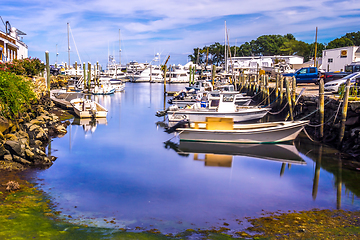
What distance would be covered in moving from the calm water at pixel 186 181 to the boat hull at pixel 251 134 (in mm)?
418

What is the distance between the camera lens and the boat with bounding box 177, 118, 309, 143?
17.1 metres

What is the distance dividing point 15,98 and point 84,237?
31.5 ft

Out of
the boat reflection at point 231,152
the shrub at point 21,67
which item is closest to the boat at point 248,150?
the boat reflection at point 231,152

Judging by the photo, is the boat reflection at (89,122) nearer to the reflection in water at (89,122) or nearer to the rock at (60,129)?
the reflection in water at (89,122)

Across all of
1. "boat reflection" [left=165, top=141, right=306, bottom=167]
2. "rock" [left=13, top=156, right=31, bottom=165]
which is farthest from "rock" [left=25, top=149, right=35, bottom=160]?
"boat reflection" [left=165, top=141, right=306, bottom=167]

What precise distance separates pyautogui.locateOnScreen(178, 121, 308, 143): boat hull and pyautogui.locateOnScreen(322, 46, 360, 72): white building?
97.4 ft

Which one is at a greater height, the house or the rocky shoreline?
the house

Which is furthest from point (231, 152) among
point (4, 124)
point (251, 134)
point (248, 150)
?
point (4, 124)

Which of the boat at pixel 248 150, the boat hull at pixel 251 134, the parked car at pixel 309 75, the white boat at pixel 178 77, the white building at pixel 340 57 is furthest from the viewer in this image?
the white boat at pixel 178 77

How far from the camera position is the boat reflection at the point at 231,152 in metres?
15.6

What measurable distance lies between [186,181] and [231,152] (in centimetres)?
486

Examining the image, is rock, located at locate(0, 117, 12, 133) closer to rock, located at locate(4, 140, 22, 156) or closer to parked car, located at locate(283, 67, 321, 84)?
rock, located at locate(4, 140, 22, 156)

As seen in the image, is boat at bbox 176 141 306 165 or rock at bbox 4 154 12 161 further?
boat at bbox 176 141 306 165

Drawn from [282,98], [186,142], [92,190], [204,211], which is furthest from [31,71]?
[204,211]
